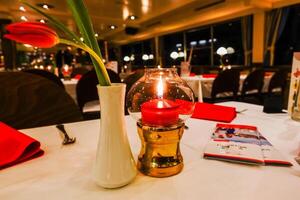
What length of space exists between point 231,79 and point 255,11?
132 inches

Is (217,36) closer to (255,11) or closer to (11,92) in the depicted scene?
(255,11)

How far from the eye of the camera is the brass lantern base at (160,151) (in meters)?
0.44

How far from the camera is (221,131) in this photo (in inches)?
26.5

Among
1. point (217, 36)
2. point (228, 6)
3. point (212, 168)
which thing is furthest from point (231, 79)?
point (217, 36)

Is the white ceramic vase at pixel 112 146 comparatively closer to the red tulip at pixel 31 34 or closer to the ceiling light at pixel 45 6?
the red tulip at pixel 31 34

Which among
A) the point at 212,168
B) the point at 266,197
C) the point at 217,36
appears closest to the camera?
the point at 266,197

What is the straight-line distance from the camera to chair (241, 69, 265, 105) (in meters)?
3.25

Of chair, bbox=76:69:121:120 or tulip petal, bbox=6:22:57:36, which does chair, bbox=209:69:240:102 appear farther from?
tulip petal, bbox=6:22:57:36

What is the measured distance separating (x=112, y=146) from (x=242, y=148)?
1.02 feet

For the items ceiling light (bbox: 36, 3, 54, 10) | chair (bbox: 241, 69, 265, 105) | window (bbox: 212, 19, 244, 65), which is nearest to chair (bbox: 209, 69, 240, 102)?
chair (bbox: 241, 69, 265, 105)

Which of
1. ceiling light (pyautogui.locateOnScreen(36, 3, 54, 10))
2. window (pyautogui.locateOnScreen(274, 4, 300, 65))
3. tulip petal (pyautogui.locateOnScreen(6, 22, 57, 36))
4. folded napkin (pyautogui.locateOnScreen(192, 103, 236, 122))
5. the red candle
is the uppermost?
ceiling light (pyautogui.locateOnScreen(36, 3, 54, 10))

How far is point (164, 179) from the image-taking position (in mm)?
439

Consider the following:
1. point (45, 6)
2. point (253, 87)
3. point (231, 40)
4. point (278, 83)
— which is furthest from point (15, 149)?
point (231, 40)

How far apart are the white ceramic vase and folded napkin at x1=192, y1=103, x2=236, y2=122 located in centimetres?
51
